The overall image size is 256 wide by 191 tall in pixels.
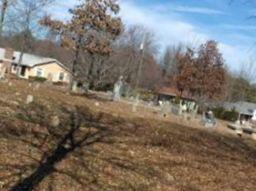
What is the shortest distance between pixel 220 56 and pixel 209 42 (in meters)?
1.98

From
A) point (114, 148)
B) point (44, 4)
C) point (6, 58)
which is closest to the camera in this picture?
point (114, 148)

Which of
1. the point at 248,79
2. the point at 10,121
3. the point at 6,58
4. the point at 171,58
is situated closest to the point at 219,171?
the point at 10,121

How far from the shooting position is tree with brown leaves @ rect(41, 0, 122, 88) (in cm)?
4103

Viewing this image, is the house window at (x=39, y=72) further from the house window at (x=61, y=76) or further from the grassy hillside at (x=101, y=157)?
the grassy hillside at (x=101, y=157)

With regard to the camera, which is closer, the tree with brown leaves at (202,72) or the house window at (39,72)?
the tree with brown leaves at (202,72)

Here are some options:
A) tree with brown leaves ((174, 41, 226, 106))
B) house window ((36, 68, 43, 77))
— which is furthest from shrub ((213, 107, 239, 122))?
house window ((36, 68, 43, 77))

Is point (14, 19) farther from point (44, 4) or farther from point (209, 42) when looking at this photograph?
point (209, 42)

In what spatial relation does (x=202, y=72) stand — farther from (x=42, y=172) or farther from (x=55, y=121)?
(x=42, y=172)

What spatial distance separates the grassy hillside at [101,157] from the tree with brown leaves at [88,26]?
74.6 feet

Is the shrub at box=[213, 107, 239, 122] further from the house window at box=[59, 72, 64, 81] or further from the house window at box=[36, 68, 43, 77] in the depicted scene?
the house window at box=[36, 68, 43, 77]

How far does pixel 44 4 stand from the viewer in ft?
182

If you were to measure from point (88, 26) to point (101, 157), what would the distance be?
101 ft

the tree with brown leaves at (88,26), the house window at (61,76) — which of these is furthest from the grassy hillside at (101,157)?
the house window at (61,76)

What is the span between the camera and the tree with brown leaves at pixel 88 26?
41031 mm
